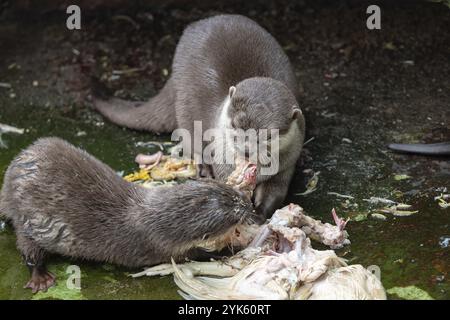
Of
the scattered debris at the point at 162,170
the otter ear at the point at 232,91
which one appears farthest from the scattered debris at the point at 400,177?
the scattered debris at the point at 162,170

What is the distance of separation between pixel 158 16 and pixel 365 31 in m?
1.50

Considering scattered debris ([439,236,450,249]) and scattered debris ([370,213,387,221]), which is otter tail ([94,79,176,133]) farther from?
scattered debris ([439,236,450,249])

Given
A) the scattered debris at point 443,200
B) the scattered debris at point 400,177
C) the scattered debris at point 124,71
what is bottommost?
the scattered debris at point 443,200

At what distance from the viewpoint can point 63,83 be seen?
208 inches

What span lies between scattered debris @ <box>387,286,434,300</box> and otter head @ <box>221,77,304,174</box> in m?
1.01

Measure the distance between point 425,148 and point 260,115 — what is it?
3.35 ft

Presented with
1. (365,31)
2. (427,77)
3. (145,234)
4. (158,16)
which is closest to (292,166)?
(145,234)

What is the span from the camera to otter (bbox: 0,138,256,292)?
3.46 m

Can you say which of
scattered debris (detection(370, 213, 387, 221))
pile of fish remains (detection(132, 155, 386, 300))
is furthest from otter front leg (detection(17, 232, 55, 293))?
scattered debris (detection(370, 213, 387, 221))

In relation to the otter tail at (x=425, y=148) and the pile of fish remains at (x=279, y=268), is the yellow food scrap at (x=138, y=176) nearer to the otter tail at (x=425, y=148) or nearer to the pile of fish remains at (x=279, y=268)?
the pile of fish remains at (x=279, y=268)

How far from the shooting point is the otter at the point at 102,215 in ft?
11.4

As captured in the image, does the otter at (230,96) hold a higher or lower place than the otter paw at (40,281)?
higher

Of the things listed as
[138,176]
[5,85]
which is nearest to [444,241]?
[138,176]
